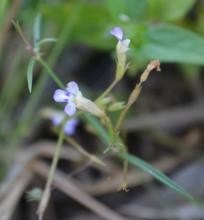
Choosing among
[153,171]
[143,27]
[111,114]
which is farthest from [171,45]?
[111,114]

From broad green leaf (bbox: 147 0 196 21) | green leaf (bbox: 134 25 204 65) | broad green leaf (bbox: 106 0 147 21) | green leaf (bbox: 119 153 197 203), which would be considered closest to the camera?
green leaf (bbox: 119 153 197 203)

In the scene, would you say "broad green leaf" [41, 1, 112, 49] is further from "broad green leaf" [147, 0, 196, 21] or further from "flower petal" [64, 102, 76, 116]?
"flower petal" [64, 102, 76, 116]

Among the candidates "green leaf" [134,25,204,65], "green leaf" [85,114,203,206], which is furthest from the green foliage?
"green leaf" [85,114,203,206]

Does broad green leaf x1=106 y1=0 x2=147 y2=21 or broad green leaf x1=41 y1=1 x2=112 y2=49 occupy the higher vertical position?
broad green leaf x1=41 y1=1 x2=112 y2=49

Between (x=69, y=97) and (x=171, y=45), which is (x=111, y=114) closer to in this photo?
(x=171, y=45)

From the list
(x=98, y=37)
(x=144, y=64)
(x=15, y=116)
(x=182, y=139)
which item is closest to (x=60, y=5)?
(x=98, y=37)

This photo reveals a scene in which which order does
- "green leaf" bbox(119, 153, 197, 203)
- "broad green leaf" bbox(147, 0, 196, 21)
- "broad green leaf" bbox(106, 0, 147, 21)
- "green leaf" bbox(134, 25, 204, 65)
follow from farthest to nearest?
"broad green leaf" bbox(147, 0, 196, 21)
"broad green leaf" bbox(106, 0, 147, 21)
"green leaf" bbox(134, 25, 204, 65)
"green leaf" bbox(119, 153, 197, 203)

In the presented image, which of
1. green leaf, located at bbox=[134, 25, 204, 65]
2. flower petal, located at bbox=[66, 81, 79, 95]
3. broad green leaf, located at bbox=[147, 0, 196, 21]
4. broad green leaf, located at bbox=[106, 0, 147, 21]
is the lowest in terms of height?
flower petal, located at bbox=[66, 81, 79, 95]
